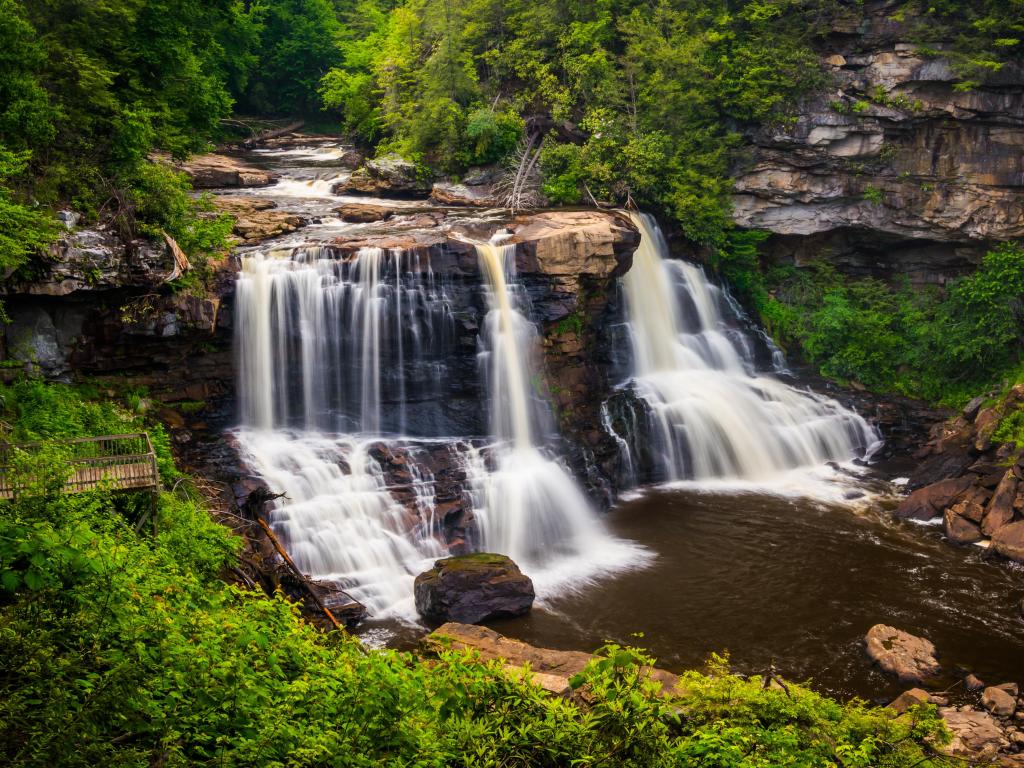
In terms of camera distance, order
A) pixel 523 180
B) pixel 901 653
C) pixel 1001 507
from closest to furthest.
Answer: pixel 901 653, pixel 1001 507, pixel 523 180

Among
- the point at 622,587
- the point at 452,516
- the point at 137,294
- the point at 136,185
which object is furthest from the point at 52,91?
the point at 622,587

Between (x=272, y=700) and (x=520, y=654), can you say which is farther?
(x=520, y=654)

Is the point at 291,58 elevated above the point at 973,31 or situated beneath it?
elevated above

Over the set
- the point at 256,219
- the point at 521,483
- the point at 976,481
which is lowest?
the point at 976,481

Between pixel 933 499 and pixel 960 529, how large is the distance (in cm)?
134

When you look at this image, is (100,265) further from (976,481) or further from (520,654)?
(976,481)

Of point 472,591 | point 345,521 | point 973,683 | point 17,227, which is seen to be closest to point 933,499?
point 973,683

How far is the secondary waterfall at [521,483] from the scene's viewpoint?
17.9m

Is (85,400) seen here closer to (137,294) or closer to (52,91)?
(137,294)

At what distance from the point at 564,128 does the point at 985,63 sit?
41.9 ft

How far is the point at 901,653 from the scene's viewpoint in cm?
1414

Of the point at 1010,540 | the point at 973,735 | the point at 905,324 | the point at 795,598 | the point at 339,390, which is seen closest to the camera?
the point at 973,735

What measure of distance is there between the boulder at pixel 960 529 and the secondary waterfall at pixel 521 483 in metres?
7.32

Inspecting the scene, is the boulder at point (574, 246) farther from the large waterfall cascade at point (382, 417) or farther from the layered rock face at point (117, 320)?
the layered rock face at point (117, 320)
